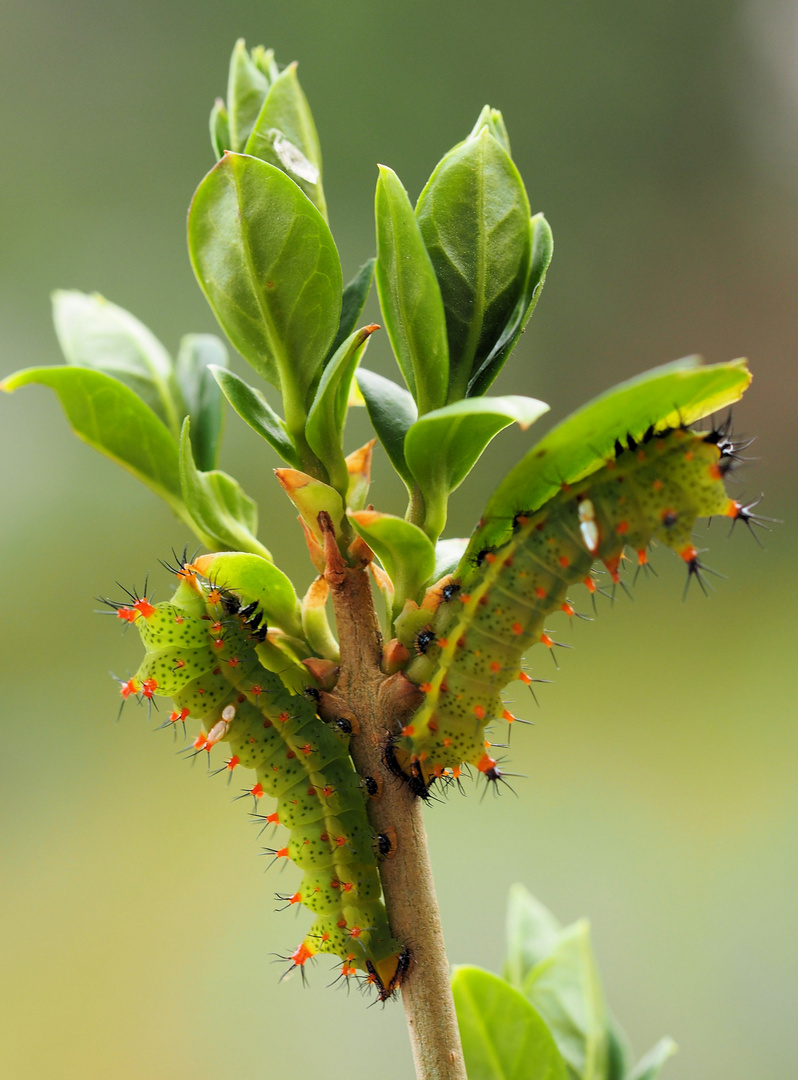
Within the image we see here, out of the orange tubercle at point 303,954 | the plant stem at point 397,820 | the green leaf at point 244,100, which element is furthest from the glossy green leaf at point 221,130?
the orange tubercle at point 303,954

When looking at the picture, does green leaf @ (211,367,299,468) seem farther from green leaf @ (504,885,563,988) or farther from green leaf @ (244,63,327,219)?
green leaf @ (504,885,563,988)

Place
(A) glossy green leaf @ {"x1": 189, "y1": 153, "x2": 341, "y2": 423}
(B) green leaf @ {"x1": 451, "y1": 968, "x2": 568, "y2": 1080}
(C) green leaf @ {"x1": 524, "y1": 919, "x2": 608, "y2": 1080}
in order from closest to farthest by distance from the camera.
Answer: (A) glossy green leaf @ {"x1": 189, "y1": 153, "x2": 341, "y2": 423}, (B) green leaf @ {"x1": 451, "y1": 968, "x2": 568, "y2": 1080}, (C) green leaf @ {"x1": 524, "y1": 919, "x2": 608, "y2": 1080}

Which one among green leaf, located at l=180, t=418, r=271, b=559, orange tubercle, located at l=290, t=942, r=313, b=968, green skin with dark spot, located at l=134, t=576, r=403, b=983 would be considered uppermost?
green leaf, located at l=180, t=418, r=271, b=559

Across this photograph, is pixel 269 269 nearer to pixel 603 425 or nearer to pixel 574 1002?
pixel 603 425

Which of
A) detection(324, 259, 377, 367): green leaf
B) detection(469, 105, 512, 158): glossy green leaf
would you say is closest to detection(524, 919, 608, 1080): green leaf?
detection(324, 259, 377, 367): green leaf

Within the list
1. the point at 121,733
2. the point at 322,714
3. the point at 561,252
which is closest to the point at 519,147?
the point at 561,252

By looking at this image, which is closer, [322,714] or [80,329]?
[322,714]

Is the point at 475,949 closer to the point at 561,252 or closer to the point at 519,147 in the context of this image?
the point at 561,252
